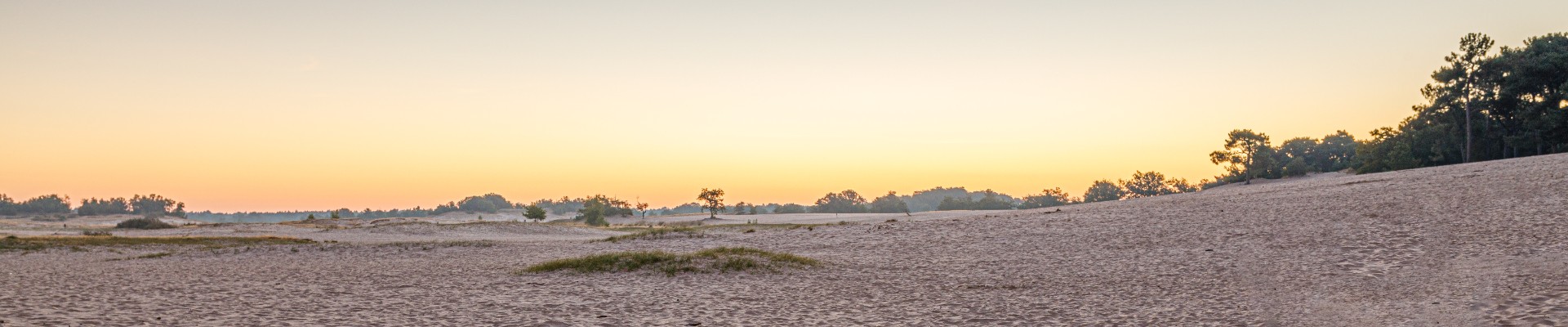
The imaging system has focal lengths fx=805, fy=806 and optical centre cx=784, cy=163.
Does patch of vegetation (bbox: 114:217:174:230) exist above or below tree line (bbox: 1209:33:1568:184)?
below

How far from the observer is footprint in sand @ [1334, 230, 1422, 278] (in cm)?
1789

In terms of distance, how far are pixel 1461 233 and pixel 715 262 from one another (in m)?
20.3

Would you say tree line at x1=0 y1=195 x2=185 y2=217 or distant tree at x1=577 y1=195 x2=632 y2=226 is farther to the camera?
tree line at x1=0 y1=195 x2=185 y2=217

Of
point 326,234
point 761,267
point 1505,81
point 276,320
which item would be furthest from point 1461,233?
point 326,234

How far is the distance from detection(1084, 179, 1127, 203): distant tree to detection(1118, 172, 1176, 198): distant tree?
9.19ft

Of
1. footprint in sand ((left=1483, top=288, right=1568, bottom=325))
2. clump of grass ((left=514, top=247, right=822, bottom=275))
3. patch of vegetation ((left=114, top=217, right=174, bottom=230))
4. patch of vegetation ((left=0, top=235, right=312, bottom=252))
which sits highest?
patch of vegetation ((left=114, top=217, right=174, bottom=230))

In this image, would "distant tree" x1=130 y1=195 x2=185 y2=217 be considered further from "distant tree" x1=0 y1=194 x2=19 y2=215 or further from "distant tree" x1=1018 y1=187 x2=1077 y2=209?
"distant tree" x1=1018 y1=187 x2=1077 y2=209

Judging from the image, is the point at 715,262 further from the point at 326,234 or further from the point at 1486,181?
the point at 326,234

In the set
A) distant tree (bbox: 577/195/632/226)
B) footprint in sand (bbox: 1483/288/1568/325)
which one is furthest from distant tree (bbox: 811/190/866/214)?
footprint in sand (bbox: 1483/288/1568/325)

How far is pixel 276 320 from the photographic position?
12.8m

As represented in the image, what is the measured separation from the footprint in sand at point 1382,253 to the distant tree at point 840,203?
130629 mm

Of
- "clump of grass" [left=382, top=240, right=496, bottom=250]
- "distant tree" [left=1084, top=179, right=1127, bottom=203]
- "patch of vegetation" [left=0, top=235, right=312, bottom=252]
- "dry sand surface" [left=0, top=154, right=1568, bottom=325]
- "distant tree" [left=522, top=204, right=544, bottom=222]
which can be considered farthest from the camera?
"distant tree" [left=1084, top=179, right=1127, bottom=203]

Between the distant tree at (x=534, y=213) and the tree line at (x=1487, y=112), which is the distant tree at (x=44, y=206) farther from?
the tree line at (x=1487, y=112)

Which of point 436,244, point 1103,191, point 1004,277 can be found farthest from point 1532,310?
point 1103,191
